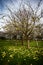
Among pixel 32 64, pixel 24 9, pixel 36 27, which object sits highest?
pixel 24 9

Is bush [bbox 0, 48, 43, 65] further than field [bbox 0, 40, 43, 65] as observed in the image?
No

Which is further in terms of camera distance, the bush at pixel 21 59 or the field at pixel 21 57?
the field at pixel 21 57

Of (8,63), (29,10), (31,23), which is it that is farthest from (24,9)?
(8,63)

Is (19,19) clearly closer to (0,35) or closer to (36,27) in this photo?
(36,27)

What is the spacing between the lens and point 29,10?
60.0 ft

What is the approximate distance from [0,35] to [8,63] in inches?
1463

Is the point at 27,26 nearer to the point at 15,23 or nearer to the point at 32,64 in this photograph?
the point at 15,23

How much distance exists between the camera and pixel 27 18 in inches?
733

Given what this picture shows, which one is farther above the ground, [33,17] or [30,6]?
[30,6]

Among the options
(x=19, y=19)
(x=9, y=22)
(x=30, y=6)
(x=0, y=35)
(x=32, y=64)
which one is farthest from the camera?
(x=0, y=35)

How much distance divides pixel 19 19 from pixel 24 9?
5.06ft

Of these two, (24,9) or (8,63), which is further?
(24,9)

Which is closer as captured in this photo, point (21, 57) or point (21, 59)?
point (21, 59)

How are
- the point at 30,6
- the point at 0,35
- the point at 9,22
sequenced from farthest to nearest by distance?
the point at 0,35 → the point at 9,22 → the point at 30,6
